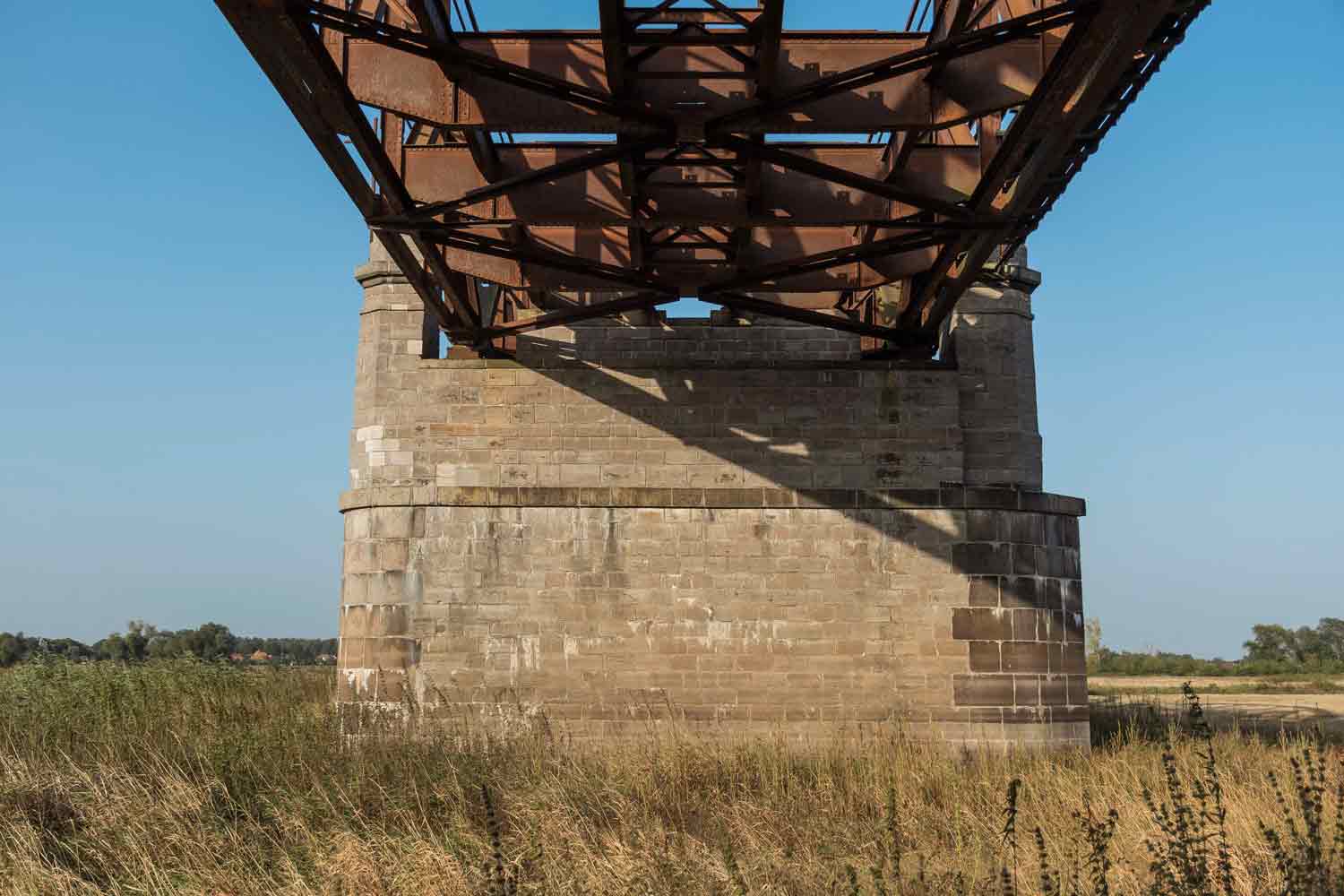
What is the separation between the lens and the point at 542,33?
960cm

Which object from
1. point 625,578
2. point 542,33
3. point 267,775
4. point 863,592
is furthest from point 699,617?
point 542,33

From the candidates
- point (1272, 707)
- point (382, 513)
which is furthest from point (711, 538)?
point (1272, 707)

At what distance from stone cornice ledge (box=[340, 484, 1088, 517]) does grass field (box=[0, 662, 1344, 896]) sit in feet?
8.89

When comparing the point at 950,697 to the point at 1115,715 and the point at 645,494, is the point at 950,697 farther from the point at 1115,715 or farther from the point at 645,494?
the point at 1115,715

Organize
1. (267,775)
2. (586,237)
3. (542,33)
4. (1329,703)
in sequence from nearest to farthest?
(542,33), (267,775), (586,237), (1329,703)

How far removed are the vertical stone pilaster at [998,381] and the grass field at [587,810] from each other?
138 inches

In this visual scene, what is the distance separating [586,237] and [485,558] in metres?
3.99

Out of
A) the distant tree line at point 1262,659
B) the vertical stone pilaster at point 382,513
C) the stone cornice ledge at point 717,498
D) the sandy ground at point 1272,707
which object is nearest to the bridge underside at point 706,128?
the vertical stone pilaster at point 382,513

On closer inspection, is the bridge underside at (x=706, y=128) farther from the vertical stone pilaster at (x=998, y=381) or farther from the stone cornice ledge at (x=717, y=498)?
the stone cornice ledge at (x=717, y=498)

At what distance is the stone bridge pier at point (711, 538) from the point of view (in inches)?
545

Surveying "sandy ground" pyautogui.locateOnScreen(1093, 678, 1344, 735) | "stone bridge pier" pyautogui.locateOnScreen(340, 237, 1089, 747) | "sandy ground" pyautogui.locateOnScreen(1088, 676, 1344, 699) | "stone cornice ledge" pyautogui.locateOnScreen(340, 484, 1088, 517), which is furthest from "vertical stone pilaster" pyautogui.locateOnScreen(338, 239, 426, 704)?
"sandy ground" pyautogui.locateOnScreen(1088, 676, 1344, 699)

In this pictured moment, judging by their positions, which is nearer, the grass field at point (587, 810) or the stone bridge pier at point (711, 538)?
the grass field at point (587, 810)

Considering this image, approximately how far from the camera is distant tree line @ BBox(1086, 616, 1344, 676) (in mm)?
51375

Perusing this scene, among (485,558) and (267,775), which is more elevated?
(485,558)
